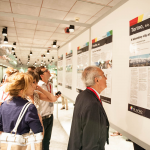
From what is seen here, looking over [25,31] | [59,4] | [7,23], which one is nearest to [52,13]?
[59,4]

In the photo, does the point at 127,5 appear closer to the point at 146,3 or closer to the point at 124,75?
the point at 146,3

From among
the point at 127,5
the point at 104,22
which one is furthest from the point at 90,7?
the point at 127,5

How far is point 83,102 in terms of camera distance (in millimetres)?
1342

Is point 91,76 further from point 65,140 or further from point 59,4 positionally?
point 59,4

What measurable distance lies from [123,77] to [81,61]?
4.17 feet

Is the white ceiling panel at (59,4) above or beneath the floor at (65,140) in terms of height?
above

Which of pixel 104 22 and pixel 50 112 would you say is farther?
pixel 50 112

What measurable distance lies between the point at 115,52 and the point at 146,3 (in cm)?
57

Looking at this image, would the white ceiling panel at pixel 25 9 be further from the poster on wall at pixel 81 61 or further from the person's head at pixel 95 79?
the person's head at pixel 95 79

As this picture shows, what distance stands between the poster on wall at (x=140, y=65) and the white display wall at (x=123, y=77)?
52 millimetres

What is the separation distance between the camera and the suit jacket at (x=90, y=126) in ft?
4.03

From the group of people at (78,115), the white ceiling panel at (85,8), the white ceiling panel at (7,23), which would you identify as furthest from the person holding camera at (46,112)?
the white ceiling panel at (7,23)

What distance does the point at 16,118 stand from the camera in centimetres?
122

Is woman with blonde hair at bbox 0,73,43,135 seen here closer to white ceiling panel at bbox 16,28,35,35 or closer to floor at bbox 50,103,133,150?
floor at bbox 50,103,133,150
